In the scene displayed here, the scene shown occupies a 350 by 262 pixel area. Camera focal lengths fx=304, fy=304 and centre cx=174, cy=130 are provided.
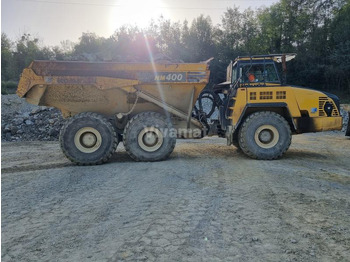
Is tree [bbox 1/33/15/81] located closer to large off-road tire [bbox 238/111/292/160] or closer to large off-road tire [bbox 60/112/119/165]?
large off-road tire [bbox 60/112/119/165]

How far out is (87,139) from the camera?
6.59m

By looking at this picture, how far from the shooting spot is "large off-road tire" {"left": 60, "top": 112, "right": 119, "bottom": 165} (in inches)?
259

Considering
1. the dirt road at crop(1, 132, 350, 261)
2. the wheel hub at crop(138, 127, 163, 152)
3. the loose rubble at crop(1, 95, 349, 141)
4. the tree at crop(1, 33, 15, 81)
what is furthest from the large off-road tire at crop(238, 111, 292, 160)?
the tree at crop(1, 33, 15, 81)

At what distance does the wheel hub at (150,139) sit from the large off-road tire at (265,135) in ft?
6.39

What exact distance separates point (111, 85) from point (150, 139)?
1.46 metres

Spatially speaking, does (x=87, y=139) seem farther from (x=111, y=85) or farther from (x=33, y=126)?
(x=33, y=126)

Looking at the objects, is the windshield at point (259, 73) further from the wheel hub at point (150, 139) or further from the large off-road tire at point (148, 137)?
the wheel hub at point (150, 139)

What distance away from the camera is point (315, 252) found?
9.19 feet

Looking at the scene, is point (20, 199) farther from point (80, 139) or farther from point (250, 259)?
point (250, 259)

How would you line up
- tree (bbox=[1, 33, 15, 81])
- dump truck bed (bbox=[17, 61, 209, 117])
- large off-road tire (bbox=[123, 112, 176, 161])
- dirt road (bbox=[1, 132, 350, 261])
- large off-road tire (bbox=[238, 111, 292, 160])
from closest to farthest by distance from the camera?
1. dirt road (bbox=[1, 132, 350, 261])
2. dump truck bed (bbox=[17, 61, 209, 117])
3. large off-road tire (bbox=[123, 112, 176, 161])
4. large off-road tire (bbox=[238, 111, 292, 160])
5. tree (bbox=[1, 33, 15, 81])

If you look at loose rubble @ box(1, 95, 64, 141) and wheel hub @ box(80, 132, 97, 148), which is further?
loose rubble @ box(1, 95, 64, 141)

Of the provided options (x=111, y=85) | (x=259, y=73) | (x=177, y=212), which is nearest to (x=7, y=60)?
(x=111, y=85)

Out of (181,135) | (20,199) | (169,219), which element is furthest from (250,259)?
(181,135)

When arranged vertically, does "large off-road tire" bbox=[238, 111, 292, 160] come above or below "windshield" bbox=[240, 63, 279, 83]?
below
